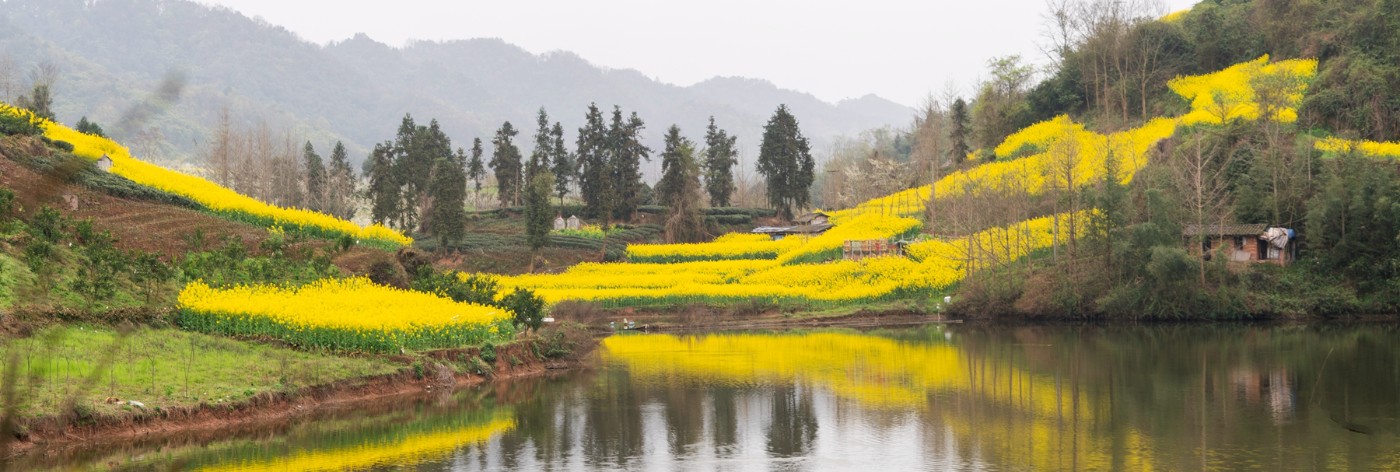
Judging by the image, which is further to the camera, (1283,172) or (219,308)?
(1283,172)

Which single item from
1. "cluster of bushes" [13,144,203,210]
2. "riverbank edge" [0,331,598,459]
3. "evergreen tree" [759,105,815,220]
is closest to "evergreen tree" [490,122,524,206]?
"evergreen tree" [759,105,815,220]

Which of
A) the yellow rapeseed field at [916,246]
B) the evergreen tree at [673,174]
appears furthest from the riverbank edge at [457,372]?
the evergreen tree at [673,174]

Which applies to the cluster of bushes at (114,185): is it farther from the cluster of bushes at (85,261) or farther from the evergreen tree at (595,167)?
the evergreen tree at (595,167)

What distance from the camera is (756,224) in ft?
235

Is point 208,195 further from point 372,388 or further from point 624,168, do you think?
point 624,168

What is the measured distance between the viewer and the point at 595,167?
68.3 meters

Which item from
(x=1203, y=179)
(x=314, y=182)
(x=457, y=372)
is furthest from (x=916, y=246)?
(x=314, y=182)

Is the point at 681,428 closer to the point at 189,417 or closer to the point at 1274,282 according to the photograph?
the point at 189,417

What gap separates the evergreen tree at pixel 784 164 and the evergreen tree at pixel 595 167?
38.0 feet

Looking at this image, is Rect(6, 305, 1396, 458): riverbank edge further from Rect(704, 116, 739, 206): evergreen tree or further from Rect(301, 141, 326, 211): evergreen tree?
Rect(301, 141, 326, 211): evergreen tree

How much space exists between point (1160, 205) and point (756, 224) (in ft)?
111

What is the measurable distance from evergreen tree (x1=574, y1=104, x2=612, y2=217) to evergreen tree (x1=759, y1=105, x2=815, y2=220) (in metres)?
11.6

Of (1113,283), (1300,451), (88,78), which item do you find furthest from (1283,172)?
(88,78)

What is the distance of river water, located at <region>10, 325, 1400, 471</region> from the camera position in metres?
17.0
